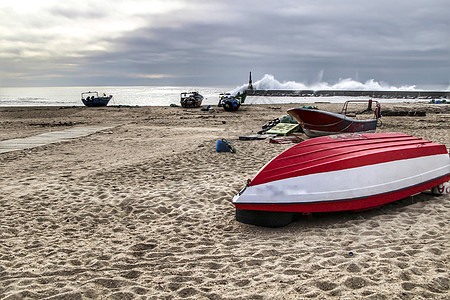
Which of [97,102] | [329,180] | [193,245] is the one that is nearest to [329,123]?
[329,180]

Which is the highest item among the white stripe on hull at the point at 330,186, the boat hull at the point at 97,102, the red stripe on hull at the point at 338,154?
the boat hull at the point at 97,102

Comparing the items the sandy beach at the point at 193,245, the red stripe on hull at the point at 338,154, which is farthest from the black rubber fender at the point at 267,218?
the red stripe on hull at the point at 338,154

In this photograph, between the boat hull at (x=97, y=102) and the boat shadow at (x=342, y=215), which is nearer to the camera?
the boat shadow at (x=342, y=215)

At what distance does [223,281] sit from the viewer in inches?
127

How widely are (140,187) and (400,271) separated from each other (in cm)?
478

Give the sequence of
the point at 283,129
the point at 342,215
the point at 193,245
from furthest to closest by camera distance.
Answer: the point at 283,129, the point at 342,215, the point at 193,245

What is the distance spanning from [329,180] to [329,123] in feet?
27.1

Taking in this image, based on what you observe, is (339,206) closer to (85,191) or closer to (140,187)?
(140,187)

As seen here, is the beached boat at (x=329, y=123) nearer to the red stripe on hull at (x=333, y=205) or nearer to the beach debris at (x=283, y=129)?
the beach debris at (x=283, y=129)

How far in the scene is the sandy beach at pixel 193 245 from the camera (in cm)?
308

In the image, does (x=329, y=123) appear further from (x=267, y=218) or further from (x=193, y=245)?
(x=193, y=245)

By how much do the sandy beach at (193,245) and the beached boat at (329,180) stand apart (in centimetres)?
27

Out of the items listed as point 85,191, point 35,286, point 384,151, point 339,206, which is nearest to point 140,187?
point 85,191

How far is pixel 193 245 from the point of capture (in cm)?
413
